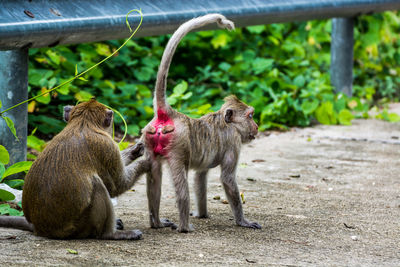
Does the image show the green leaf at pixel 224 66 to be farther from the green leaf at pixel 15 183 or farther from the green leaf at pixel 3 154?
the green leaf at pixel 3 154

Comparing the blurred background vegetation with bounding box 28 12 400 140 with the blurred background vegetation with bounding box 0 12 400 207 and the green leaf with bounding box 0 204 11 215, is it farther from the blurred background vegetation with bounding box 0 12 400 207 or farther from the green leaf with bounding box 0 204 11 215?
the green leaf with bounding box 0 204 11 215

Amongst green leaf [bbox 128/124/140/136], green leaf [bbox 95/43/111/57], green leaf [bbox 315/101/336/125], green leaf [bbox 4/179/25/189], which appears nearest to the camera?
green leaf [bbox 4/179/25/189]

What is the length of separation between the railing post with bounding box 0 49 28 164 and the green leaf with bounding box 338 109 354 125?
5092 mm

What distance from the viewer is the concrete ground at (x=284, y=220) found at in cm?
362

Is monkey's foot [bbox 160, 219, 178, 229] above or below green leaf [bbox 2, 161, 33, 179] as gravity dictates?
below

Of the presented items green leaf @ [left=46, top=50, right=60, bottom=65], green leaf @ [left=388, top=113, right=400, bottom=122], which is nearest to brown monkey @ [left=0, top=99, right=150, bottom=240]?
green leaf @ [left=46, top=50, right=60, bottom=65]

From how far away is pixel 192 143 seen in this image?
455cm

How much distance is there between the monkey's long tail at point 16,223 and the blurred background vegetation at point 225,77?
5.68 feet

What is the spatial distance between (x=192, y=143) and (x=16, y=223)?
1.28 meters

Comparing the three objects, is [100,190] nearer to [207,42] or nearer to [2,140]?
[2,140]

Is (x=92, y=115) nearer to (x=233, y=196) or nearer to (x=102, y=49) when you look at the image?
(x=233, y=196)

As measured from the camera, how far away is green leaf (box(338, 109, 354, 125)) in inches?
348

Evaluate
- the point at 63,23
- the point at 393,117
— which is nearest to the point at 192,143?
the point at 63,23

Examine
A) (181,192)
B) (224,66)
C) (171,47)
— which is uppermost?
(171,47)
